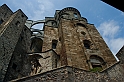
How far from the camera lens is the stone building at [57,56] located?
6.78m

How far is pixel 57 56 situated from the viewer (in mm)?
13727

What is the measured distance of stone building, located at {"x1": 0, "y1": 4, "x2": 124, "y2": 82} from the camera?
678cm

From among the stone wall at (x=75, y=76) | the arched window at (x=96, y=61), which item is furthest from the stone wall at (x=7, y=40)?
the arched window at (x=96, y=61)

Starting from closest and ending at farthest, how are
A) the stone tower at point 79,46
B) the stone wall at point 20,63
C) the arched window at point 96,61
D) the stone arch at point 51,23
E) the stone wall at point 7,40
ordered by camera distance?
the stone wall at point 7,40
the stone wall at point 20,63
the stone tower at point 79,46
the arched window at point 96,61
the stone arch at point 51,23

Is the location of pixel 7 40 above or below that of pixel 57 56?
above

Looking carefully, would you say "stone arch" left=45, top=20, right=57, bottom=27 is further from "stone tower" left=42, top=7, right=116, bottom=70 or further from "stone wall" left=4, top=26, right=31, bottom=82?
"stone wall" left=4, top=26, right=31, bottom=82

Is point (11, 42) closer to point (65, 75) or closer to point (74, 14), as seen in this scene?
point (65, 75)

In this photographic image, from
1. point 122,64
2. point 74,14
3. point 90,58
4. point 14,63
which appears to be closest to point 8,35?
point 14,63

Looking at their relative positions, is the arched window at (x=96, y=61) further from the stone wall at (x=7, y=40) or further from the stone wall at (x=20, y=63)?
the stone wall at (x=7, y=40)

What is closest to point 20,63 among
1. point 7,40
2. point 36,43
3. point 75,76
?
point 7,40

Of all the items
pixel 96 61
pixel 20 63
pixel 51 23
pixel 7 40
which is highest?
pixel 51 23

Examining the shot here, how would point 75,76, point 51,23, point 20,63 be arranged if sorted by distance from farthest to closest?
point 51,23
point 20,63
point 75,76

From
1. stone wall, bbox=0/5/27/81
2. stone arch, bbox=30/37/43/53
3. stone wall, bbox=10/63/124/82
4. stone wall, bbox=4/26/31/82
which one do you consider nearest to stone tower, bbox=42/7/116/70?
stone arch, bbox=30/37/43/53

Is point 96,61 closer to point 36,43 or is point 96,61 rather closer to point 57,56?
point 57,56
